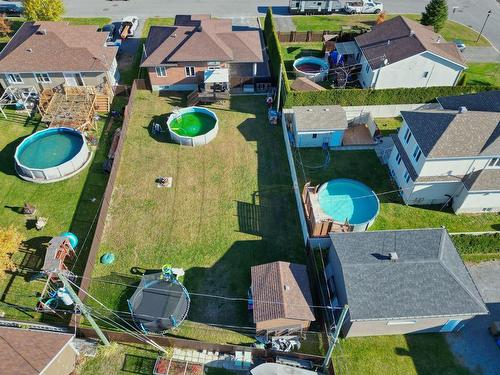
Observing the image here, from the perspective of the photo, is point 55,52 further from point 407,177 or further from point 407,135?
point 407,177

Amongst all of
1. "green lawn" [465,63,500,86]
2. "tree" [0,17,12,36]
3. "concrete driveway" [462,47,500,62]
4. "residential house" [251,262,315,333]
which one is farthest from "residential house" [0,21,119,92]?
"concrete driveway" [462,47,500,62]

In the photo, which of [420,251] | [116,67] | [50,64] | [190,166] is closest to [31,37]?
[50,64]

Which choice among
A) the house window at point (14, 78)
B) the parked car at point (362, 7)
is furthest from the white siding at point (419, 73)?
the house window at point (14, 78)

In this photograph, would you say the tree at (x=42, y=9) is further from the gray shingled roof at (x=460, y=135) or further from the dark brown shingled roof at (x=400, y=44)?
the gray shingled roof at (x=460, y=135)

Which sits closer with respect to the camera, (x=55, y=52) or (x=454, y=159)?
(x=454, y=159)

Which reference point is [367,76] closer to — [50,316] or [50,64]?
[50,64]

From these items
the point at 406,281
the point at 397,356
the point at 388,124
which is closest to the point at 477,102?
the point at 388,124
